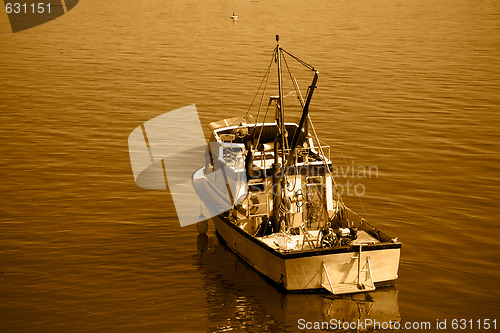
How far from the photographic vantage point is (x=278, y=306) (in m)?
22.0

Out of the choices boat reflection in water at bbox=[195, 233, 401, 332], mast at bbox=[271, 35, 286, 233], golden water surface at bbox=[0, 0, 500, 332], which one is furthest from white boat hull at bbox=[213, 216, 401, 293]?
mast at bbox=[271, 35, 286, 233]

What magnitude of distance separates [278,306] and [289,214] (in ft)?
11.2

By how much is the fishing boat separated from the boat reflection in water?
443 mm

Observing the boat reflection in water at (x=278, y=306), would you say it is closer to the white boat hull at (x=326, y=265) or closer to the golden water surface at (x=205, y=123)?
the golden water surface at (x=205, y=123)

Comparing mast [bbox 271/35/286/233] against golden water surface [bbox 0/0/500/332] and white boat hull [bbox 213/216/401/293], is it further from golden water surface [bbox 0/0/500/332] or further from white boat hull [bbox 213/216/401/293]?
golden water surface [bbox 0/0/500/332]

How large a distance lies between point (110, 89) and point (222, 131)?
28899 mm

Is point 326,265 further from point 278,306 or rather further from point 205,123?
point 205,123

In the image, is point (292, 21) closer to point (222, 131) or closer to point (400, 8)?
point (400, 8)

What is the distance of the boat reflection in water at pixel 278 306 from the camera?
21.4m

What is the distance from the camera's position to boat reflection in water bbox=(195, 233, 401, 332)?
70.1 feet

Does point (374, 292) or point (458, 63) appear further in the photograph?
point (458, 63)

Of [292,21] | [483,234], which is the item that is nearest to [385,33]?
[292,21]

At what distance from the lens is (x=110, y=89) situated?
5397 cm

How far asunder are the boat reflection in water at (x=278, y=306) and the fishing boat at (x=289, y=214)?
443 mm
